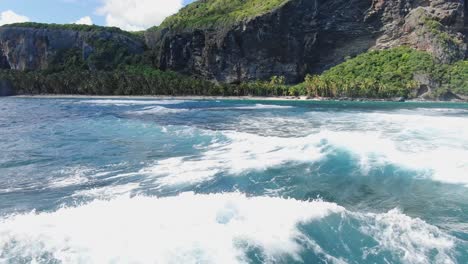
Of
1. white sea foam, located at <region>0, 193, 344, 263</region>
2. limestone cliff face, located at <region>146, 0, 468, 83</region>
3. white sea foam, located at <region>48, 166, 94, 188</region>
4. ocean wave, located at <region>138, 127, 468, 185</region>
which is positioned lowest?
ocean wave, located at <region>138, 127, 468, 185</region>

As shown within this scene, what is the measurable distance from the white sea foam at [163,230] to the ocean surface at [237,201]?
41 millimetres

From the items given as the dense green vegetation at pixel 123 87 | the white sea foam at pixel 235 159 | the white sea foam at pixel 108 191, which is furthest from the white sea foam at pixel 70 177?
the dense green vegetation at pixel 123 87

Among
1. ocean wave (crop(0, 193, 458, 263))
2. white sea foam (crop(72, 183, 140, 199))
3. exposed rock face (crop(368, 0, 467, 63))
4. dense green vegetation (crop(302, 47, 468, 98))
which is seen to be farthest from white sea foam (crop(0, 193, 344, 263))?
exposed rock face (crop(368, 0, 467, 63))

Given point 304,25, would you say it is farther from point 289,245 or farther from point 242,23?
point 289,245

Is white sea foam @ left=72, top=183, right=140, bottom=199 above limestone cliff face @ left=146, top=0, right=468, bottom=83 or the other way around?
the other way around

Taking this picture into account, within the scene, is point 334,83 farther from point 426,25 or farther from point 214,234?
point 214,234

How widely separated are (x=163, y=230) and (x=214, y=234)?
166 centimetres

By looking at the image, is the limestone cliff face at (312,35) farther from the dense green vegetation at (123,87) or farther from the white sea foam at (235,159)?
the white sea foam at (235,159)

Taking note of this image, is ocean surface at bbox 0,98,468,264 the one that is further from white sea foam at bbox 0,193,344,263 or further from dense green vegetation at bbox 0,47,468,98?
dense green vegetation at bbox 0,47,468,98

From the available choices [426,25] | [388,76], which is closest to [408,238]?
[388,76]

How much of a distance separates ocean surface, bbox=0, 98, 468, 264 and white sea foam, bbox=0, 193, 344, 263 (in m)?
0.04

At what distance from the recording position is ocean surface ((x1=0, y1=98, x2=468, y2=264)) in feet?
36.7

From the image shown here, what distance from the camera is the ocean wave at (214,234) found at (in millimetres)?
10727

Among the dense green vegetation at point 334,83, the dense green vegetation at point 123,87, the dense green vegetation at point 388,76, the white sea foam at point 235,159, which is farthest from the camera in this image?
the dense green vegetation at point 123,87
